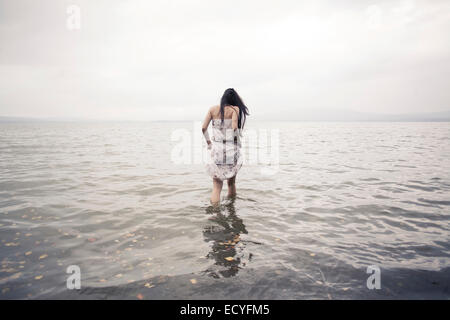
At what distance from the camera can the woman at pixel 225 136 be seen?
6652 mm

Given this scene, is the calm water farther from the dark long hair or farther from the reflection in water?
the dark long hair

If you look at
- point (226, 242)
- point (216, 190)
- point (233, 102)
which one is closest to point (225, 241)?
point (226, 242)

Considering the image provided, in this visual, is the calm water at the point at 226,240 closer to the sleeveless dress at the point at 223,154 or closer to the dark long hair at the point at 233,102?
the sleeveless dress at the point at 223,154

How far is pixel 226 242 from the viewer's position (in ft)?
17.3

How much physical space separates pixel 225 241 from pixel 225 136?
285 centimetres

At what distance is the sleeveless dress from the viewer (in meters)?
6.89

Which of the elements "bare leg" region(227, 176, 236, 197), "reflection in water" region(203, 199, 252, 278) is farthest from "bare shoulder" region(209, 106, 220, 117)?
"reflection in water" region(203, 199, 252, 278)

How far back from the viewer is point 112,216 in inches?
265

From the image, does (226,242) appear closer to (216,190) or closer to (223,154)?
(216,190)

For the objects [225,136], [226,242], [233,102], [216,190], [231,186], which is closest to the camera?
[226,242]

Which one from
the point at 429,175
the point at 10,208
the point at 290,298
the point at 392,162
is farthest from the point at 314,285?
the point at 392,162

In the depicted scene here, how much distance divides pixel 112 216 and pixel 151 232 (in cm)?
162

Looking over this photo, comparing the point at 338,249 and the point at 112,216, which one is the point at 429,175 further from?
the point at 112,216

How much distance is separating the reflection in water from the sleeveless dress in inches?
43.1
